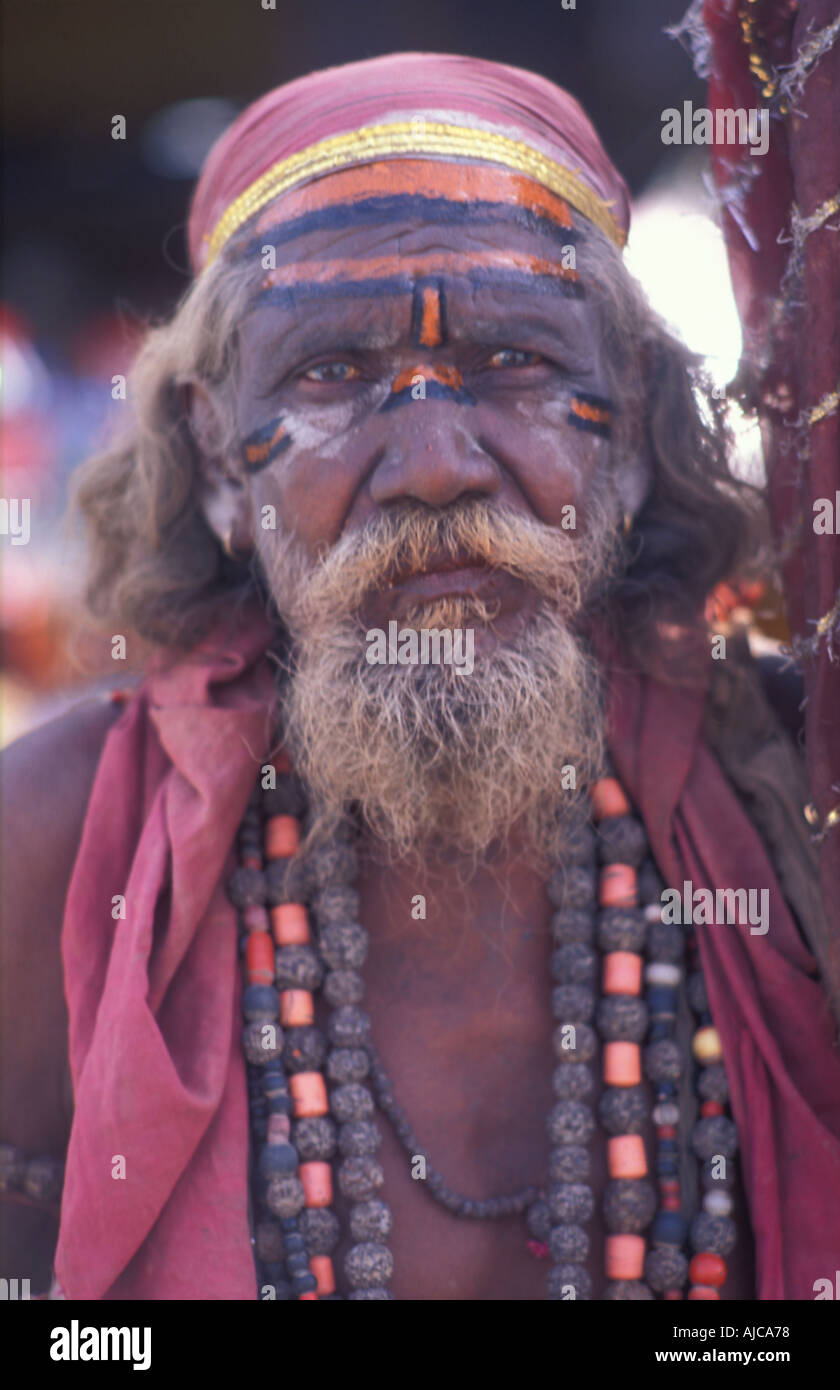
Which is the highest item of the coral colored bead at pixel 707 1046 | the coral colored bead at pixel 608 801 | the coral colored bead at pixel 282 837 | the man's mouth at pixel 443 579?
the man's mouth at pixel 443 579

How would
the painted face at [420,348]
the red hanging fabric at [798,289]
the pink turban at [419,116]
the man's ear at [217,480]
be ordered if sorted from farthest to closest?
the man's ear at [217,480] < the pink turban at [419,116] < the painted face at [420,348] < the red hanging fabric at [798,289]

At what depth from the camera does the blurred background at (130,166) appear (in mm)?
2734

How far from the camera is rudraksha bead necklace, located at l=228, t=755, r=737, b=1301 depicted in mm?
1658

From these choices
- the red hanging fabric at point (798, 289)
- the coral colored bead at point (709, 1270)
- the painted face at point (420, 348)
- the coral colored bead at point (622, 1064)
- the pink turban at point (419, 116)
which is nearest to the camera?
the red hanging fabric at point (798, 289)

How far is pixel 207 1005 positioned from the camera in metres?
1.73

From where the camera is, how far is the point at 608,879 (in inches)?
73.5

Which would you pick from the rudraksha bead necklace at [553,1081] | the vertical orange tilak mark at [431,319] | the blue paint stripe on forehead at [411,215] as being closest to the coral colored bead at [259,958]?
the rudraksha bead necklace at [553,1081]

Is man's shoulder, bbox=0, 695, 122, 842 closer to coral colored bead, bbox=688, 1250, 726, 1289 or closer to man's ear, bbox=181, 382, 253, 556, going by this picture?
man's ear, bbox=181, 382, 253, 556

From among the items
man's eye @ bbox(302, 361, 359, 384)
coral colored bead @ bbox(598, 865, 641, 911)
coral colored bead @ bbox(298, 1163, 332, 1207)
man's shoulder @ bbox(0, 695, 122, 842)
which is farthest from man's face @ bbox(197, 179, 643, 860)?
coral colored bead @ bbox(298, 1163, 332, 1207)

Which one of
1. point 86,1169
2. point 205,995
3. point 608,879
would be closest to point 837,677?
point 608,879

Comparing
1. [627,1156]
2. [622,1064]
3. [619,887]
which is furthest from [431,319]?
[627,1156]

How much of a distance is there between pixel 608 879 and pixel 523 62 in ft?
11.6

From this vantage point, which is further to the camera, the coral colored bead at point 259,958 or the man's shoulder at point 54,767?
the man's shoulder at point 54,767

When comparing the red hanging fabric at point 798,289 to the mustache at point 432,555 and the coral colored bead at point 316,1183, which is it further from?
the coral colored bead at point 316,1183
